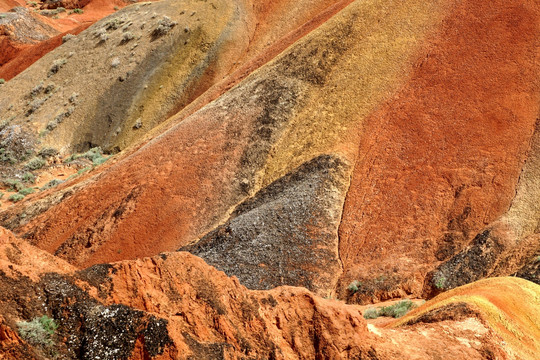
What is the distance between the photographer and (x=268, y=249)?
1920 centimetres

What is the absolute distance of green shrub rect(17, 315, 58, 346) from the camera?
762cm

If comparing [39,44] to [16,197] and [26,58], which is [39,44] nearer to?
[26,58]

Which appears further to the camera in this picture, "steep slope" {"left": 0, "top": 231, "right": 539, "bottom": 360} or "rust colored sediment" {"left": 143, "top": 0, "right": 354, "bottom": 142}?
"rust colored sediment" {"left": 143, "top": 0, "right": 354, "bottom": 142}

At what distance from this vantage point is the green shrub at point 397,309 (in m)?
14.9

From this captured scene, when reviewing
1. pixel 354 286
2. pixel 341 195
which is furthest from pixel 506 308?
pixel 341 195

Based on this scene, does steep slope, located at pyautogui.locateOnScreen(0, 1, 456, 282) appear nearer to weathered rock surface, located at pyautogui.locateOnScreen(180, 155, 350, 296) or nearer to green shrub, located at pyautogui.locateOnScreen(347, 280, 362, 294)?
weathered rock surface, located at pyautogui.locateOnScreen(180, 155, 350, 296)

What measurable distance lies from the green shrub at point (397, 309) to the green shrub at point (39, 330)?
8.98 m

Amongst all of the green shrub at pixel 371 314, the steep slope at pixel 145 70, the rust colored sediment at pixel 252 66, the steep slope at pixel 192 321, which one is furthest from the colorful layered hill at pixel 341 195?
the steep slope at pixel 145 70

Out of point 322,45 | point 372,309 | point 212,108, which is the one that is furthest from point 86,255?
point 322,45

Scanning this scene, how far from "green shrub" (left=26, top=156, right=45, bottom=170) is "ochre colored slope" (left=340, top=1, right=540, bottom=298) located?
62.1 feet

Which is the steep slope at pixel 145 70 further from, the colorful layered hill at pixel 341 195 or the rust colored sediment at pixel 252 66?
the colorful layered hill at pixel 341 195

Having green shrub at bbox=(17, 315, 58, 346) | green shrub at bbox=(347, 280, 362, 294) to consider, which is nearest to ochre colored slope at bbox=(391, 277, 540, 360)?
green shrub at bbox=(347, 280, 362, 294)

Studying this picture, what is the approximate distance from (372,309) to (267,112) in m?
11.2

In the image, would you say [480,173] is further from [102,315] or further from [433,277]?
[102,315]
